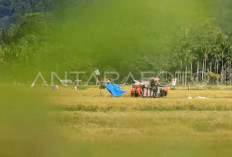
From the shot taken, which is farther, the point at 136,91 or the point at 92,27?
the point at 136,91

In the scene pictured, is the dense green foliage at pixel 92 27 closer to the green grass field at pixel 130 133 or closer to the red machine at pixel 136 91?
the green grass field at pixel 130 133

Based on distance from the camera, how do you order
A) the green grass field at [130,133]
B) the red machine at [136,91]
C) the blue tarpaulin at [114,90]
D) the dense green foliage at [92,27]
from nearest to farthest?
the dense green foliage at [92,27], the green grass field at [130,133], the red machine at [136,91], the blue tarpaulin at [114,90]

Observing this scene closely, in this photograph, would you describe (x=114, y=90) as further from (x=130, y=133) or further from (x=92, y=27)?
(x=92, y=27)

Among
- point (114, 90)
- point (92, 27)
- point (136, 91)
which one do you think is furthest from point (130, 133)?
point (114, 90)

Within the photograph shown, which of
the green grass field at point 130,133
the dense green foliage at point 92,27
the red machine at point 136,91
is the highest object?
the dense green foliage at point 92,27

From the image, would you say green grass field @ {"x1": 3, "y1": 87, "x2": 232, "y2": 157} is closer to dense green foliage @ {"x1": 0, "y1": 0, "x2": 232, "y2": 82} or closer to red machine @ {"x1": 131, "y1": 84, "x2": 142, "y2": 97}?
dense green foliage @ {"x1": 0, "y1": 0, "x2": 232, "y2": 82}

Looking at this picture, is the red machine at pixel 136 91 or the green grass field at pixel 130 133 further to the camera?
the red machine at pixel 136 91

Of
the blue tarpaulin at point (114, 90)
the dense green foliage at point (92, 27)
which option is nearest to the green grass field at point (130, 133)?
the dense green foliage at point (92, 27)

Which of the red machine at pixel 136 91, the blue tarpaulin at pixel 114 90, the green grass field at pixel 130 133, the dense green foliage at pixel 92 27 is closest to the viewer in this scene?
the dense green foliage at pixel 92 27

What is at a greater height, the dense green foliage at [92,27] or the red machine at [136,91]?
the dense green foliage at [92,27]

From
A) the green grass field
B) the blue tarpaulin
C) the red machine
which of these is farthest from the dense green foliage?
the blue tarpaulin

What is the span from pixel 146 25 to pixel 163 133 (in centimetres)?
245

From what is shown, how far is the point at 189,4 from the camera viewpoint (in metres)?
6.74

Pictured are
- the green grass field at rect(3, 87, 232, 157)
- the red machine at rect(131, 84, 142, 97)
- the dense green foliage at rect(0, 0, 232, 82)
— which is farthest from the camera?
the red machine at rect(131, 84, 142, 97)
